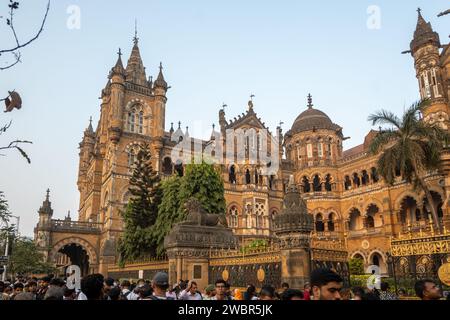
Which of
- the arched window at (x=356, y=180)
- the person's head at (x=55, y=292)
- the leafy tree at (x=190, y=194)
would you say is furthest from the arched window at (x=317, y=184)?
the person's head at (x=55, y=292)

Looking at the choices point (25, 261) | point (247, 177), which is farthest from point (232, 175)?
point (25, 261)

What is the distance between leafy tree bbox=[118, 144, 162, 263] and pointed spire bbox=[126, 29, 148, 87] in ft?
47.3

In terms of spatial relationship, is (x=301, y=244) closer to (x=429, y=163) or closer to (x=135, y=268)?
(x=135, y=268)

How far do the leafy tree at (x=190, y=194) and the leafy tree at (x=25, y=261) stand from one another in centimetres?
1056

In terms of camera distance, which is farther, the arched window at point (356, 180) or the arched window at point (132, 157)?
the arched window at point (356, 180)

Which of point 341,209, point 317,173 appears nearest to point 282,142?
point 317,173

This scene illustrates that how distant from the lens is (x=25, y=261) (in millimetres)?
27656

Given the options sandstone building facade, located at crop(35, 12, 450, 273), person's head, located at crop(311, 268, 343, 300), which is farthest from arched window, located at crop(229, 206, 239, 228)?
person's head, located at crop(311, 268, 343, 300)

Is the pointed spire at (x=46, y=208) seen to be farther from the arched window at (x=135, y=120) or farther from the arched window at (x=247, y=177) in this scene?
the arched window at (x=247, y=177)

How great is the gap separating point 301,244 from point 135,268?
36.9ft

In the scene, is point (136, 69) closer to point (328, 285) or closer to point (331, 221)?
point (331, 221)

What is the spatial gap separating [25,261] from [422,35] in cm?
3562

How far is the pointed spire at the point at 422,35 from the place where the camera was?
30453 millimetres

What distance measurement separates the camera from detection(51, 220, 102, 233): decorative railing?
35.2 metres
